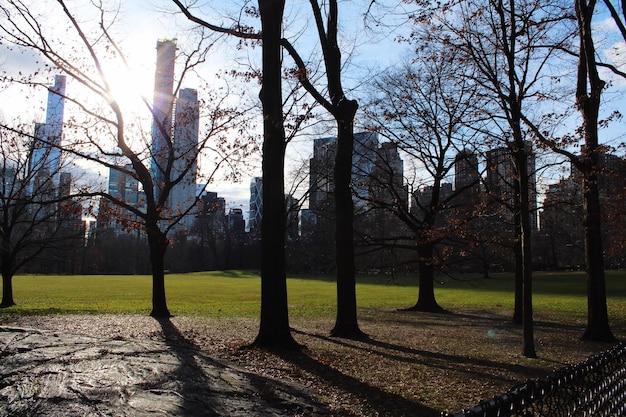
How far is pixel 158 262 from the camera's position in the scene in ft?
55.6

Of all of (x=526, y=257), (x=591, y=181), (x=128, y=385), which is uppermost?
(x=591, y=181)

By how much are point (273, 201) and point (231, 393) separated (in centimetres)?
508

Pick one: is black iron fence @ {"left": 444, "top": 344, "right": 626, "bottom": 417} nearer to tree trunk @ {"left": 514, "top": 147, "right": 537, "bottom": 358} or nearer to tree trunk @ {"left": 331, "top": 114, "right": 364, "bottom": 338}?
tree trunk @ {"left": 514, "top": 147, "right": 537, "bottom": 358}

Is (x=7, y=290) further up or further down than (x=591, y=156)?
further down

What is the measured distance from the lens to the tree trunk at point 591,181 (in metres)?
11.7

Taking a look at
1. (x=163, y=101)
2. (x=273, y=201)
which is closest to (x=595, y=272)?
(x=273, y=201)

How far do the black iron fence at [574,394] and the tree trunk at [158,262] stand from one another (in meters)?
14.7

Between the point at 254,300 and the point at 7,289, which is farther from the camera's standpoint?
the point at 254,300

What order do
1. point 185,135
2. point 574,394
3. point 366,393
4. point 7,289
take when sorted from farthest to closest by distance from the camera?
point 7,289 < point 185,135 < point 366,393 < point 574,394

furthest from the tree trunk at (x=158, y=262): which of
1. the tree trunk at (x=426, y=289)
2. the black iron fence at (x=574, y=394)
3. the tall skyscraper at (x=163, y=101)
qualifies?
the black iron fence at (x=574, y=394)

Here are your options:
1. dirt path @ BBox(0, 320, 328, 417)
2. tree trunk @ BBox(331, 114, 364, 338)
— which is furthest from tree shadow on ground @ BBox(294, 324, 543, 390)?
dirt path @ BBox(0, 320, 328, 417)

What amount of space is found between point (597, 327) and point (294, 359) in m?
8.62

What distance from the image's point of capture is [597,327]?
12.5m

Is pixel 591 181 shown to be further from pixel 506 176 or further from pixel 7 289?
pixel 7 289
